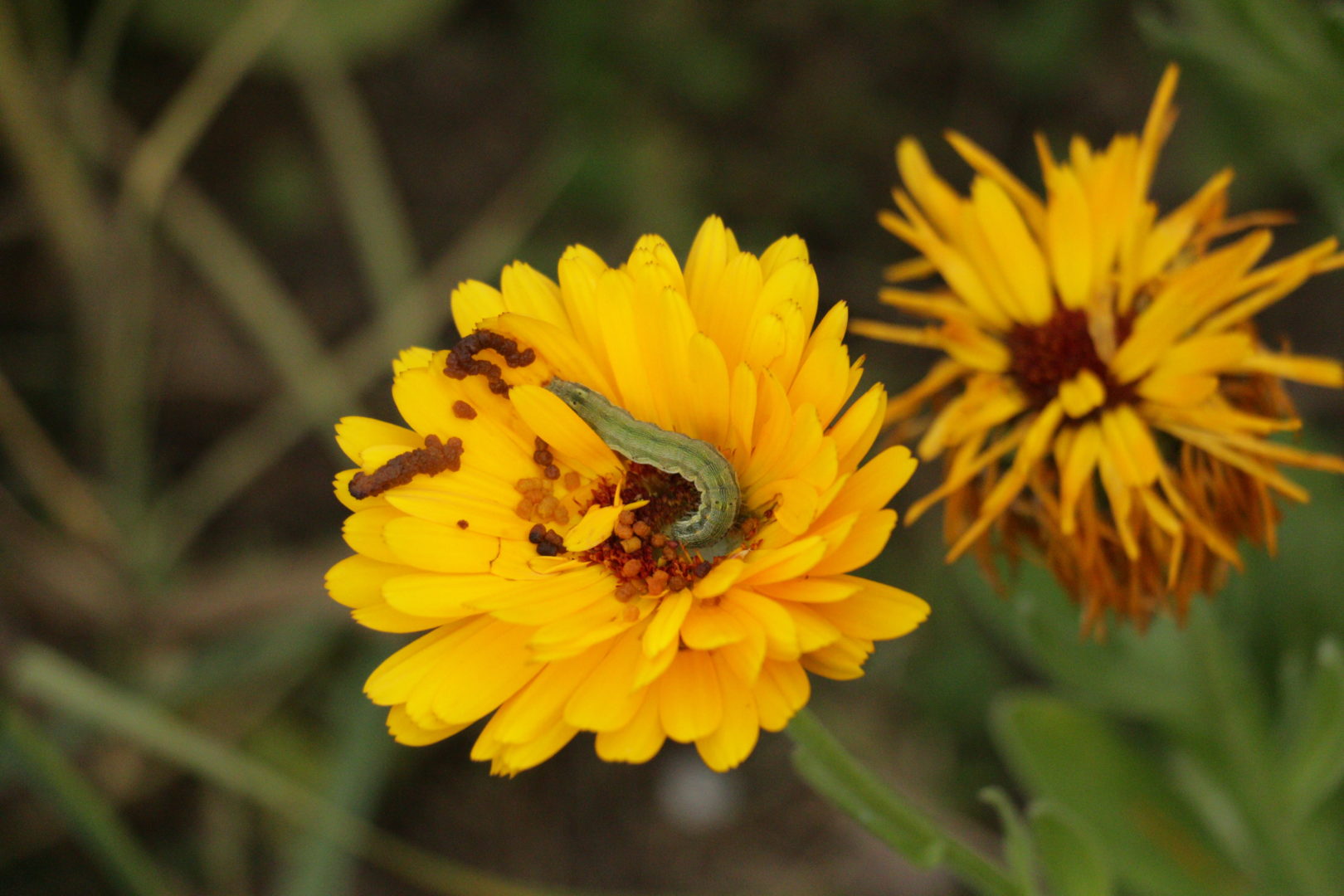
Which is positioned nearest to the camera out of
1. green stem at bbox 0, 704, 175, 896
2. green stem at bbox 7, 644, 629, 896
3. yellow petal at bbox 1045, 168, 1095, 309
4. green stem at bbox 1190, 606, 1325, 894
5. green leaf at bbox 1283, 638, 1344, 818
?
yellow petal at bbox 1045, 168, 1095, 309

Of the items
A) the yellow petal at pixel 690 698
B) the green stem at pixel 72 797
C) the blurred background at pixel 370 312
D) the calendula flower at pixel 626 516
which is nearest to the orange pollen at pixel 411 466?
the calendula flower at pixel 626 516

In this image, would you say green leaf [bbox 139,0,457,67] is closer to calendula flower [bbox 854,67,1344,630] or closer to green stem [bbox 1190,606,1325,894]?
calendula flower [bbox 854,67,1344,630]

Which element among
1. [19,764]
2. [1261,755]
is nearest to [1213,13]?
[1261,755]

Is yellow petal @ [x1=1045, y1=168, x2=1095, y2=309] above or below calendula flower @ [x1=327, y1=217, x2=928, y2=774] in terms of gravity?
above

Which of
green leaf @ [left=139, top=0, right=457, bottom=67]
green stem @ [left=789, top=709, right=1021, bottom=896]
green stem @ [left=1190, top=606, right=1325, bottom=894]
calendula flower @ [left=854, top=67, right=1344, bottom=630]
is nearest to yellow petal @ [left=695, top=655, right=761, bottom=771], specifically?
green stem @ [left=789, top=709, right=1021, bottom=896]

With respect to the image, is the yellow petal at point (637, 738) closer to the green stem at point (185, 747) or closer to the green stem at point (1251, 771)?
the green stem at point (1251, 771)

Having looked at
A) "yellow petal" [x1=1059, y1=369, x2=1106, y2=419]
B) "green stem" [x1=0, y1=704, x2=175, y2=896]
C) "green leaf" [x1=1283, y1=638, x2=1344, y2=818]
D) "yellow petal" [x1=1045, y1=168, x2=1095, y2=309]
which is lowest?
"green stem" [x1=0, y1=704, x2=175, y2=896]

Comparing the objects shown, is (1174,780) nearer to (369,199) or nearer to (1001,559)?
(1001,559)
